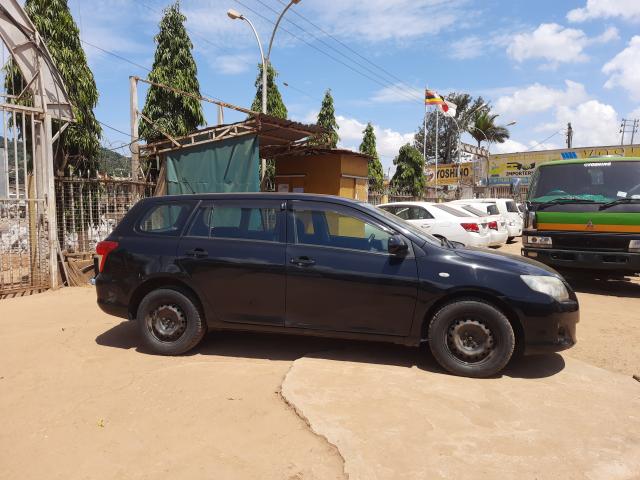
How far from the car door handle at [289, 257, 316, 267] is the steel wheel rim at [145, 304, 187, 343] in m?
1.27

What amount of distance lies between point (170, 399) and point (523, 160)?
40940 mm

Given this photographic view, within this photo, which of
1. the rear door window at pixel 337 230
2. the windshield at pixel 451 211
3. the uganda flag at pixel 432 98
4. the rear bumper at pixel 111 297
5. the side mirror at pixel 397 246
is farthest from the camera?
the uganda flag at pixel 432 98

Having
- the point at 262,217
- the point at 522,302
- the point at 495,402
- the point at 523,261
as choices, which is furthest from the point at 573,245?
the point at 262,217

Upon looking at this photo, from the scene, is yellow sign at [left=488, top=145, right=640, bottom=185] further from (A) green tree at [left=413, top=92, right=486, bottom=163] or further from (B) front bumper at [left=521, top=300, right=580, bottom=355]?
(B) front bumper at [left=521, top=300, right=580, bottom=355]

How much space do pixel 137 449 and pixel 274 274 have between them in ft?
6.12

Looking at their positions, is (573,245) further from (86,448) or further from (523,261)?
(86,448)

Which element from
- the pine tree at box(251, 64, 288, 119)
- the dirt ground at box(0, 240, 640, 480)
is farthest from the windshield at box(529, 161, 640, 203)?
the pine tree at box(251, 64, 288, 119)

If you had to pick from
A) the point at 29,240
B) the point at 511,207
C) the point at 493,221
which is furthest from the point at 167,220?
the point at 511,207

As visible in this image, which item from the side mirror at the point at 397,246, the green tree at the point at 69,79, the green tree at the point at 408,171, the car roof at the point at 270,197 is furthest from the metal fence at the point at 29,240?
the green tree at the point at 408,171

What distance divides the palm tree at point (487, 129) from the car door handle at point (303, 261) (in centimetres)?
4710

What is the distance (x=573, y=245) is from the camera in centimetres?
754

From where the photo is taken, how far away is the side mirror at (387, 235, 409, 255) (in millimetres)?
4090

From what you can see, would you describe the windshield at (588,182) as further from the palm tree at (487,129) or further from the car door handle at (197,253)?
the palm tree at (487,129)

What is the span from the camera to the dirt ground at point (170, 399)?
2.76 m
